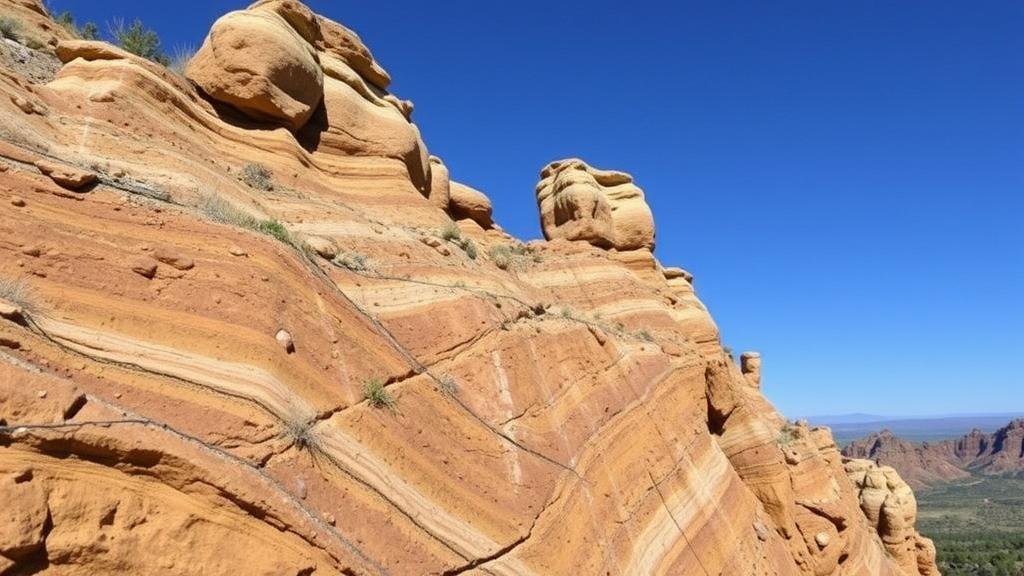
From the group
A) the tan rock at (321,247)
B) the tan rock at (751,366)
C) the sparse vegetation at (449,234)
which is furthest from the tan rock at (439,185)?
the tan rock at (751,366)

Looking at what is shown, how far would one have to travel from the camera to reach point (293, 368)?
26.2 feet

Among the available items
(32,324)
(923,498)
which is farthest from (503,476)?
(923,498)

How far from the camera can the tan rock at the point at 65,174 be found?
25.7 feet

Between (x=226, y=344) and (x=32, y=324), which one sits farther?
(x=226, y=344)

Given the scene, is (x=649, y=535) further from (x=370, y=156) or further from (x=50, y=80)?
(x=50, y=80)

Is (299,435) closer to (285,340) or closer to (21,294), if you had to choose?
(285,340)

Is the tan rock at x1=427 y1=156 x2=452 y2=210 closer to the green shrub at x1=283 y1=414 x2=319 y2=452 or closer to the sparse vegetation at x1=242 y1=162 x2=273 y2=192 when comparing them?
the sparse vegetation at x1=242 y1=162 x2=273 y2=192

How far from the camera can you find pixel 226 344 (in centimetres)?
755

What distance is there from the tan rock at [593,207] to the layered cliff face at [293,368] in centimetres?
847

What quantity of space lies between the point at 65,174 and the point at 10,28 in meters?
9.09

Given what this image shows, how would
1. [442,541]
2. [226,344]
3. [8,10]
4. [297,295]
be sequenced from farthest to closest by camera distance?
[8,10] → [297,295] → [442,541] → [226,344]

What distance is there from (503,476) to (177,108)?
1068cm

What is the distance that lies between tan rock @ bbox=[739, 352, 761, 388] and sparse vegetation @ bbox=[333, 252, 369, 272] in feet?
105

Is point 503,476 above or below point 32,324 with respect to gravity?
below
